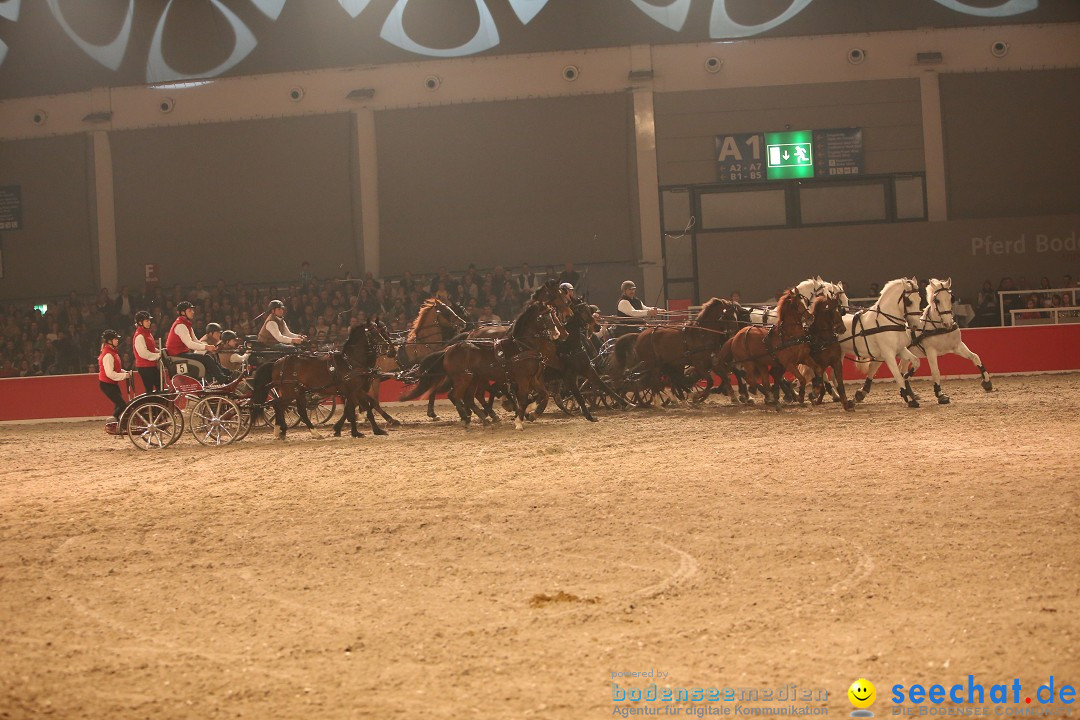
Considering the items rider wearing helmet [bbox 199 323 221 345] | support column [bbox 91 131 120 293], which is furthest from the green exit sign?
support column [bbox 91 131 120 293]

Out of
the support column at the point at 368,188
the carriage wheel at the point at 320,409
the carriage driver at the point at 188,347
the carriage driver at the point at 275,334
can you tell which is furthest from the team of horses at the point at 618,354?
the support column at the point at 368,188

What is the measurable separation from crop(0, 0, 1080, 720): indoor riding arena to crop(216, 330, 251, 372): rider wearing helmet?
0.46 m

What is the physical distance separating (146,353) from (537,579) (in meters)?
10.1

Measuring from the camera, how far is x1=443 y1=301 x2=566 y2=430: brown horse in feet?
46.6

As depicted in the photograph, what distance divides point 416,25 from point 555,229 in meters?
6.00

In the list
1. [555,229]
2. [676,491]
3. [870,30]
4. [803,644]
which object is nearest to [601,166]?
[555,229]

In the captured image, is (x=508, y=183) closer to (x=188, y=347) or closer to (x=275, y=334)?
(x=275, y=334)

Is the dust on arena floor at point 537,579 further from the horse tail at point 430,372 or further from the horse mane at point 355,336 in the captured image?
the horse tail at point 430,372

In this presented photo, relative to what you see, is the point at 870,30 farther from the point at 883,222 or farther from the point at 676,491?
the point at 676,491

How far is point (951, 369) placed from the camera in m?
19.6

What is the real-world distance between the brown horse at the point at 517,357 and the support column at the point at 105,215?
15041 millimetres

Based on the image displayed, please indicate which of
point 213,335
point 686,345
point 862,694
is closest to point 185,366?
point 213,335

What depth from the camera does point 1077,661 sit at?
4355 mm

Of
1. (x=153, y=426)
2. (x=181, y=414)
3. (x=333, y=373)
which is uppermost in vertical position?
(x=333, y=373)
